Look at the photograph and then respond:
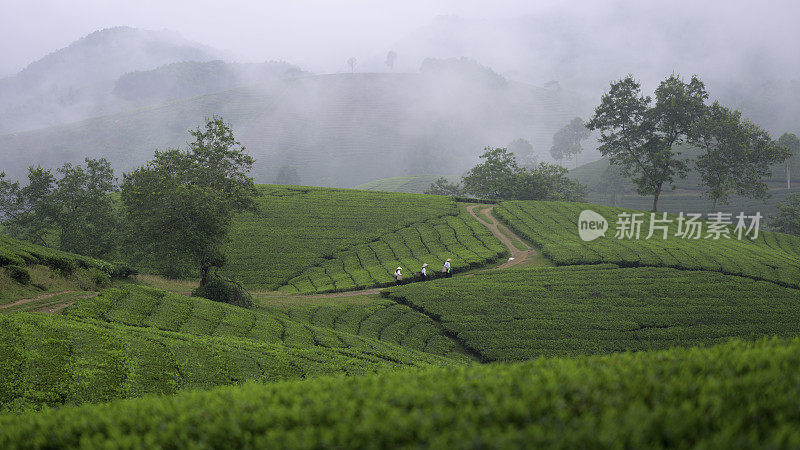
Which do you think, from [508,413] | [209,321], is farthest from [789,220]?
[508,413]

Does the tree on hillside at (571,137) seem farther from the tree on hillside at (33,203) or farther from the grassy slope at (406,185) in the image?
the tree on hillside at (33,203)

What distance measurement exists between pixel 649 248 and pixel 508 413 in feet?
119

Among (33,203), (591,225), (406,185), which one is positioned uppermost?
(406,185)

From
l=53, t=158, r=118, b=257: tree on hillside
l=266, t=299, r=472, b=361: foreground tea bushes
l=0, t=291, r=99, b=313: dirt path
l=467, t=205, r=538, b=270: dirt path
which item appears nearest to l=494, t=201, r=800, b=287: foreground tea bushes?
l=467, t=205, r=538, b=270: dirt path

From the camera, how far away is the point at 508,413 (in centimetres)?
495

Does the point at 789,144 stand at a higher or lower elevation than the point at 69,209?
higher

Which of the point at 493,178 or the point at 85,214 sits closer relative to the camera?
the point at 85,214

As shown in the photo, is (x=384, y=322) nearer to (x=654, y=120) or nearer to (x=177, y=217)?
(x=177, y=217)

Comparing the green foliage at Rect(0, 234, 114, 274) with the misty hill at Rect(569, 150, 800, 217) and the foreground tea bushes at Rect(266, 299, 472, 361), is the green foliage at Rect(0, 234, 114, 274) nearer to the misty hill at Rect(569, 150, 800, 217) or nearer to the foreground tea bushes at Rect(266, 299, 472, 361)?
the foreground tea bushes at Rect(266, 299, 472, 361)

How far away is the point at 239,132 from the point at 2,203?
541 feet

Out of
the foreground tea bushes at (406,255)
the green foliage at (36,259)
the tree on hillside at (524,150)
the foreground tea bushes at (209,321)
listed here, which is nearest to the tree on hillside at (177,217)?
the green foliage at (36,259)

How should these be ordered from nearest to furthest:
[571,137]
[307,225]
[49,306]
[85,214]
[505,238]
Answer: [49,306]
[85,214]
[505,238]
[307,225]
[571,137]

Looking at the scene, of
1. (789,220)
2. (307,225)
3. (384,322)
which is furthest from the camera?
(789,220)

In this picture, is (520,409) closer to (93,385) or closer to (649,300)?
(93,385)
